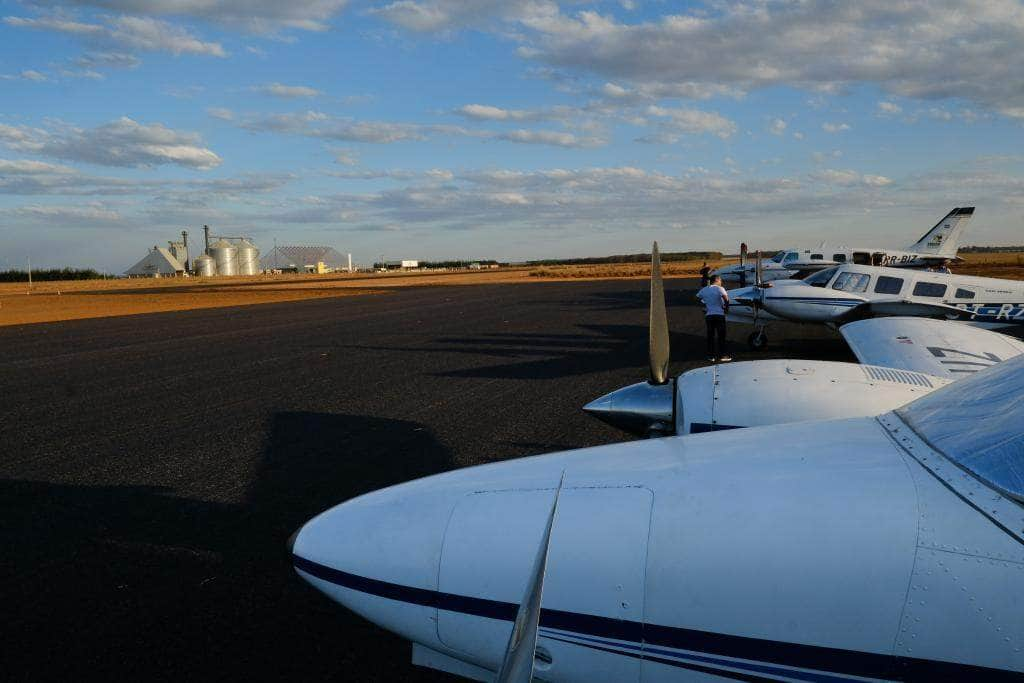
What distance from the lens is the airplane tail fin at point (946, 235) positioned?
1385 inches

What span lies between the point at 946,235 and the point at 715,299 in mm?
29517

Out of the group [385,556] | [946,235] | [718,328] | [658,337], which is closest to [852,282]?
[718,328]

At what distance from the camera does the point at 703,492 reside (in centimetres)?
245

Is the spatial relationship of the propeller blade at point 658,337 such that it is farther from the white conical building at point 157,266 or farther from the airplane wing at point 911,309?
the white conical building at point 157,266

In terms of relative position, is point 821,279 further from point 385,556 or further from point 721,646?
point 385,556

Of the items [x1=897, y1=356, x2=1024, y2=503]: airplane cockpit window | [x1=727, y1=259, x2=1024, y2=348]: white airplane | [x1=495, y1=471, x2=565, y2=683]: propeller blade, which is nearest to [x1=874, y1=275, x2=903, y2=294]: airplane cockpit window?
[x1=727, y1=259, x2=1024, y2=348]: white airplane

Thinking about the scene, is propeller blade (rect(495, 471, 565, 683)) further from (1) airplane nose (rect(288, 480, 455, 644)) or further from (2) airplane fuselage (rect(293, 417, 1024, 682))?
(1) airplane nose (rect(288, 480, 455, 644))

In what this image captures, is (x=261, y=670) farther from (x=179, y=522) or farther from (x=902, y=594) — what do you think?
(x=902, y=594)

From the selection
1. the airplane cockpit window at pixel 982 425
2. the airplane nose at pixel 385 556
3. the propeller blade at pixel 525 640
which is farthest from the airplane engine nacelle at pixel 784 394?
the propeller blade at pixel 525 640

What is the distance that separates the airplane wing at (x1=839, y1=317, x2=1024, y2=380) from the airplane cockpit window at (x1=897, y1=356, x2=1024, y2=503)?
439cm

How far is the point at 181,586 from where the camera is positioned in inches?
183

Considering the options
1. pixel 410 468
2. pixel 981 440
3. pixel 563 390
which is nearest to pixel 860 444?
pixel 981 440

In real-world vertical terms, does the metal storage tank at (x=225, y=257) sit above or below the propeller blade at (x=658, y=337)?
above

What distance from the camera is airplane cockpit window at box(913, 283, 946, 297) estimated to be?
579 inches
